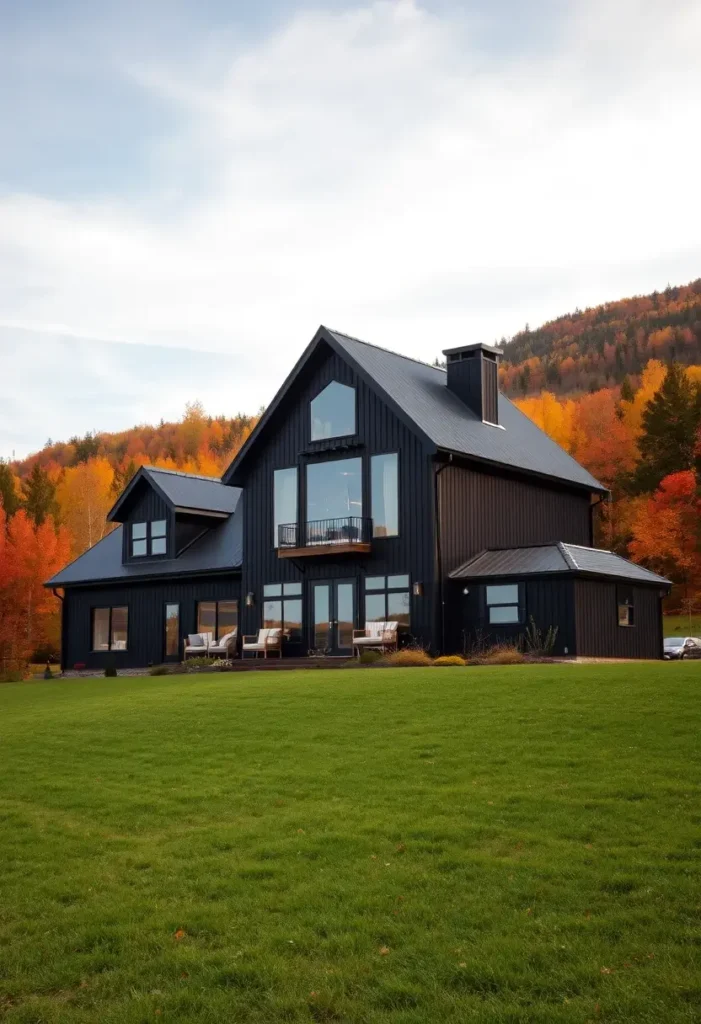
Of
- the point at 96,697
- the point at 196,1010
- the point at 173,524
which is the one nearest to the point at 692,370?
the point at 173,524

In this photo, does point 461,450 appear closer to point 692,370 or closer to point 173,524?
point 173,524

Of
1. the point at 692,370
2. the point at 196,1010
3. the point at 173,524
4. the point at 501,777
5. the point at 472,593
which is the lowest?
the point at 196,1010

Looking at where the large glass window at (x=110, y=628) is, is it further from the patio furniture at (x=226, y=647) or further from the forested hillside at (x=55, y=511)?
the forested hillside at (x=55, y=511)

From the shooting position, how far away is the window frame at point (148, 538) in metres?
38.0

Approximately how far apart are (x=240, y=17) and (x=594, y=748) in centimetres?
1377

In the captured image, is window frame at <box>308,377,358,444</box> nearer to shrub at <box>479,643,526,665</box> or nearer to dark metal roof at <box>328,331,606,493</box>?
dark metal roof at <box>328,331,606,493</box>

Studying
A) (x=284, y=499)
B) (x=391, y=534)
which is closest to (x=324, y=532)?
(x=284, y=499)

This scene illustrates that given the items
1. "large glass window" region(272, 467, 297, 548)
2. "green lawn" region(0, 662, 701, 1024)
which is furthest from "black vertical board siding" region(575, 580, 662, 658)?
"green lawn" region(0, 662, 701, 1024)

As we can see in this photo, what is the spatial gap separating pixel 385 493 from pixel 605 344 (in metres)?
135

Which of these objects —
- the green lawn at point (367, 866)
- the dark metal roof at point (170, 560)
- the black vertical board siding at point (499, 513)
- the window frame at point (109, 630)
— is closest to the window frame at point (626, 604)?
the black vertical board siding at point (499, 513)

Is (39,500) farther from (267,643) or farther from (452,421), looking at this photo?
(452,421)

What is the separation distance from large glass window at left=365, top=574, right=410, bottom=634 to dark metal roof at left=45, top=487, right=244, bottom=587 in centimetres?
600

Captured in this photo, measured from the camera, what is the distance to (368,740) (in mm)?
13781

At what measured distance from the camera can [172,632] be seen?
37.0 meters
